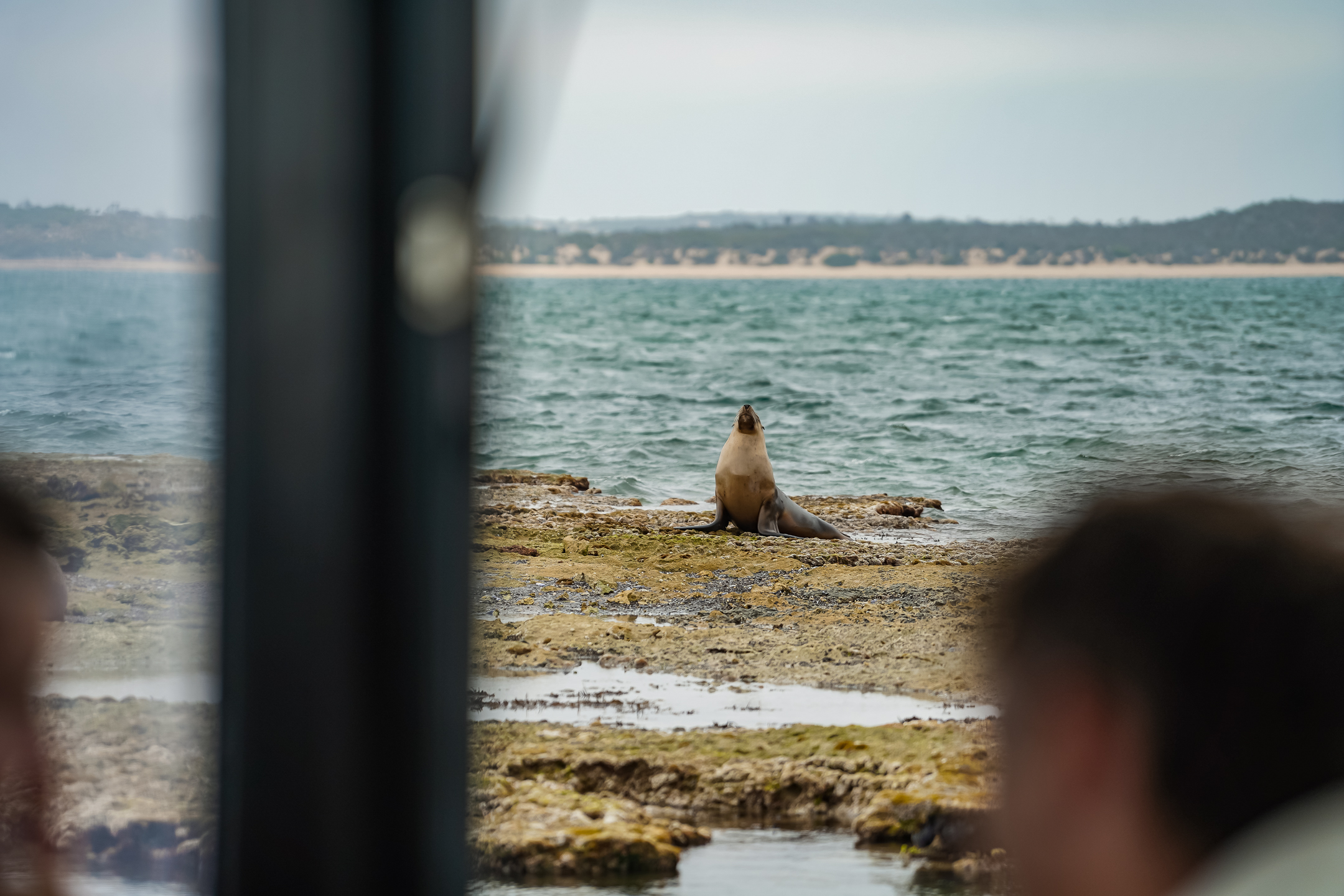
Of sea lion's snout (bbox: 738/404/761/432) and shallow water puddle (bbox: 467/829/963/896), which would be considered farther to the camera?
sea lion's snout (bbox: 738/404/761/432)

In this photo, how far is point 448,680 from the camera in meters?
1.26

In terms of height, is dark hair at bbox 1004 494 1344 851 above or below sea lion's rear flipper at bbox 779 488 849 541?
above

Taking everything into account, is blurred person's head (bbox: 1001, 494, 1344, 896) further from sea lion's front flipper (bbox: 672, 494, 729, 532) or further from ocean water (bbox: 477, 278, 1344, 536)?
sea lion's front flipper (bbox: 672, 494, 729, 532)

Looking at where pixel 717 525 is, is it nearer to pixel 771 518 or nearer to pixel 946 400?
pixel 771 518

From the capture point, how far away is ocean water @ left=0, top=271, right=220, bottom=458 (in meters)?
1.31

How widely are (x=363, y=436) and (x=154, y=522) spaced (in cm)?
40

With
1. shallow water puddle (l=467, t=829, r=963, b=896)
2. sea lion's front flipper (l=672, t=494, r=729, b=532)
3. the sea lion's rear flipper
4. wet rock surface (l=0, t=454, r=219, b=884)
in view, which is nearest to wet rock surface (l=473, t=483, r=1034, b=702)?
sea lion's front flipper (l=672, t=494, r=729, b=532)

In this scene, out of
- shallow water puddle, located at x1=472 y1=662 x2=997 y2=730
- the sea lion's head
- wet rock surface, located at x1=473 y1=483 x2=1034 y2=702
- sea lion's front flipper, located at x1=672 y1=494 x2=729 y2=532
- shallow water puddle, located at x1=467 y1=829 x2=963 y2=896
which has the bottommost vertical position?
sea lion's front flipper, located at x1=672 y1=494 x2=729 y2=532

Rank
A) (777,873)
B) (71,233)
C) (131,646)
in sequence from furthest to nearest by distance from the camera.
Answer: (777,873) < (131,646) < (71,233)

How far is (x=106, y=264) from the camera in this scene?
56.4 inches

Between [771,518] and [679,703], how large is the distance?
14.6ft

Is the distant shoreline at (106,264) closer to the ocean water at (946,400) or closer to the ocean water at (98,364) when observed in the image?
the ocean water at (98,364)

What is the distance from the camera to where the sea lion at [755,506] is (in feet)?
27.2

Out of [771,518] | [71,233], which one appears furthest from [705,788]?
[771,518]
